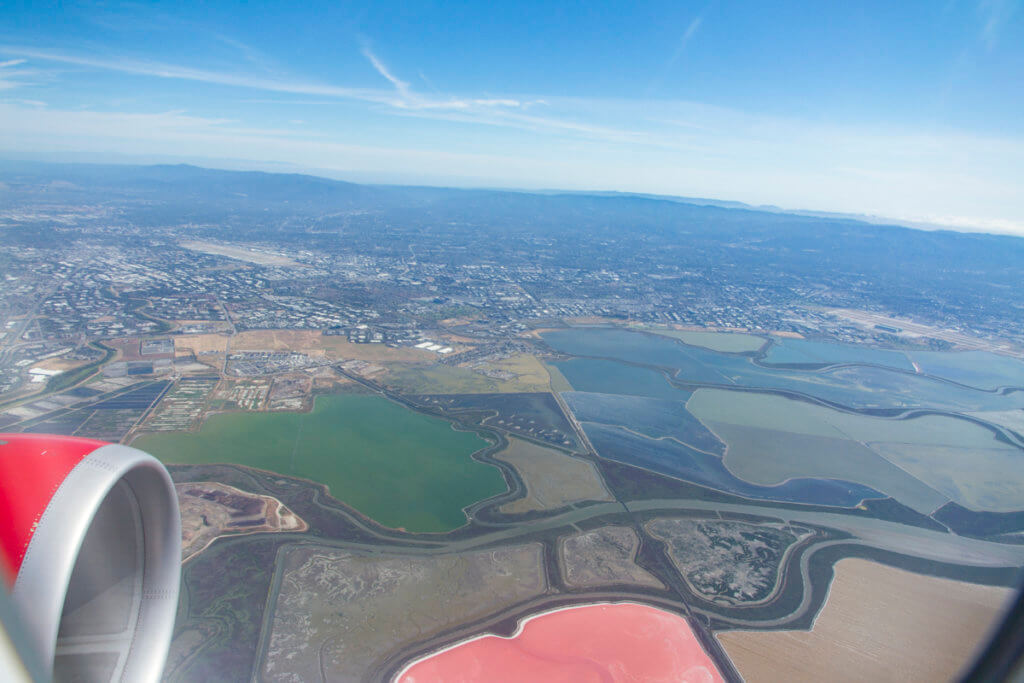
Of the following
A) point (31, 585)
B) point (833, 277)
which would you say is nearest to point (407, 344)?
point (31, 585)

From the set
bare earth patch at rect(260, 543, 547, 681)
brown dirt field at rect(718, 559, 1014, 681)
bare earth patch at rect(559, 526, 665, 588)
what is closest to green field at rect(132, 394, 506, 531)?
bare earth patch at rect(260, 543, 547, 681)

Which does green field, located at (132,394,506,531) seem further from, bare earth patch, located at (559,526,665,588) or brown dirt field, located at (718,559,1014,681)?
brown dirt field, located at (718,559,1014,681)

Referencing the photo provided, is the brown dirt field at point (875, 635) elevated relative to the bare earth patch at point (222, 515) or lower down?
elevated

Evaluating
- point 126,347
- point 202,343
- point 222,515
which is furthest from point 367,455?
point 126,347

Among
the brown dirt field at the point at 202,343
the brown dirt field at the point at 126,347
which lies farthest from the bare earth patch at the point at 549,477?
the brown dirt field at the point at 126,347

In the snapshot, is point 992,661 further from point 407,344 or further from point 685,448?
point 407,344

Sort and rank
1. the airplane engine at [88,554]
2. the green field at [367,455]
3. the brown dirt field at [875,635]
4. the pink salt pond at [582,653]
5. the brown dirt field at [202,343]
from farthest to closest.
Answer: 1. the brown dirt field at [202,343]
2. the green field at [367,455]
3. the brown dirt field at [875,635]
4. the pink salt pond at [582,653]
5. the airplane engine at [88,554]

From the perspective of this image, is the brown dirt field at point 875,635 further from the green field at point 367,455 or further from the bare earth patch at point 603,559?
Result: the green field at point 367,455
